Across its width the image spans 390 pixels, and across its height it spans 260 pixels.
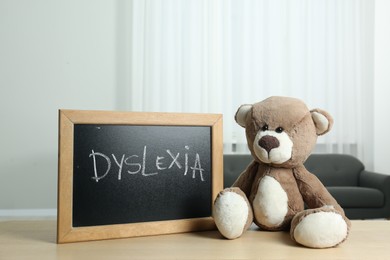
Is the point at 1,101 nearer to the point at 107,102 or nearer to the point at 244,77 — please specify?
the point at 107,102

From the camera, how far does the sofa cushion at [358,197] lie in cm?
286

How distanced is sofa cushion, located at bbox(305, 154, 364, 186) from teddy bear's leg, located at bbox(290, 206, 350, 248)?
2.70 metres

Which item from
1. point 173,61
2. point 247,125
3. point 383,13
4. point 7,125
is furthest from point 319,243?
point 383,13

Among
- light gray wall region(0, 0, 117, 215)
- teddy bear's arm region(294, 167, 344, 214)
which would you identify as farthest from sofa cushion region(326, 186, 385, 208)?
teddy bear's arm region(294, 167, 344, 214)

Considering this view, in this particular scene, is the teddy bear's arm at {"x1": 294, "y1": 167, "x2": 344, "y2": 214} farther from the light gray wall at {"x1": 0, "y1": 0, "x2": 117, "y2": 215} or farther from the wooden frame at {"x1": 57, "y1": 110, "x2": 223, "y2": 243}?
the light gray wall at {"x1": 0, "y1": 0, "x2": 117, "y2": 215}

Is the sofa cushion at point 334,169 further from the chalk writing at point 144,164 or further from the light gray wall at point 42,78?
the chalk writing at point 144,164

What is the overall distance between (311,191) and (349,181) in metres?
2.74

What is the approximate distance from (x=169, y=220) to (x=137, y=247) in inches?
4.6

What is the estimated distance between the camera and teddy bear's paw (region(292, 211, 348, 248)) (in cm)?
68

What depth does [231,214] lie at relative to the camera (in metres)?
0.74

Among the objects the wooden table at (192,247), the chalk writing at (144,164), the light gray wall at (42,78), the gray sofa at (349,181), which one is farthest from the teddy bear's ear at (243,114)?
the light gray wall at (42,78)

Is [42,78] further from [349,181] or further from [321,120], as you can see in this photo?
[321,120]

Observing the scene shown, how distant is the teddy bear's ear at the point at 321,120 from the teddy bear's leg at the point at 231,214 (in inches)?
8.1

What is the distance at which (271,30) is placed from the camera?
3566 millimetres
